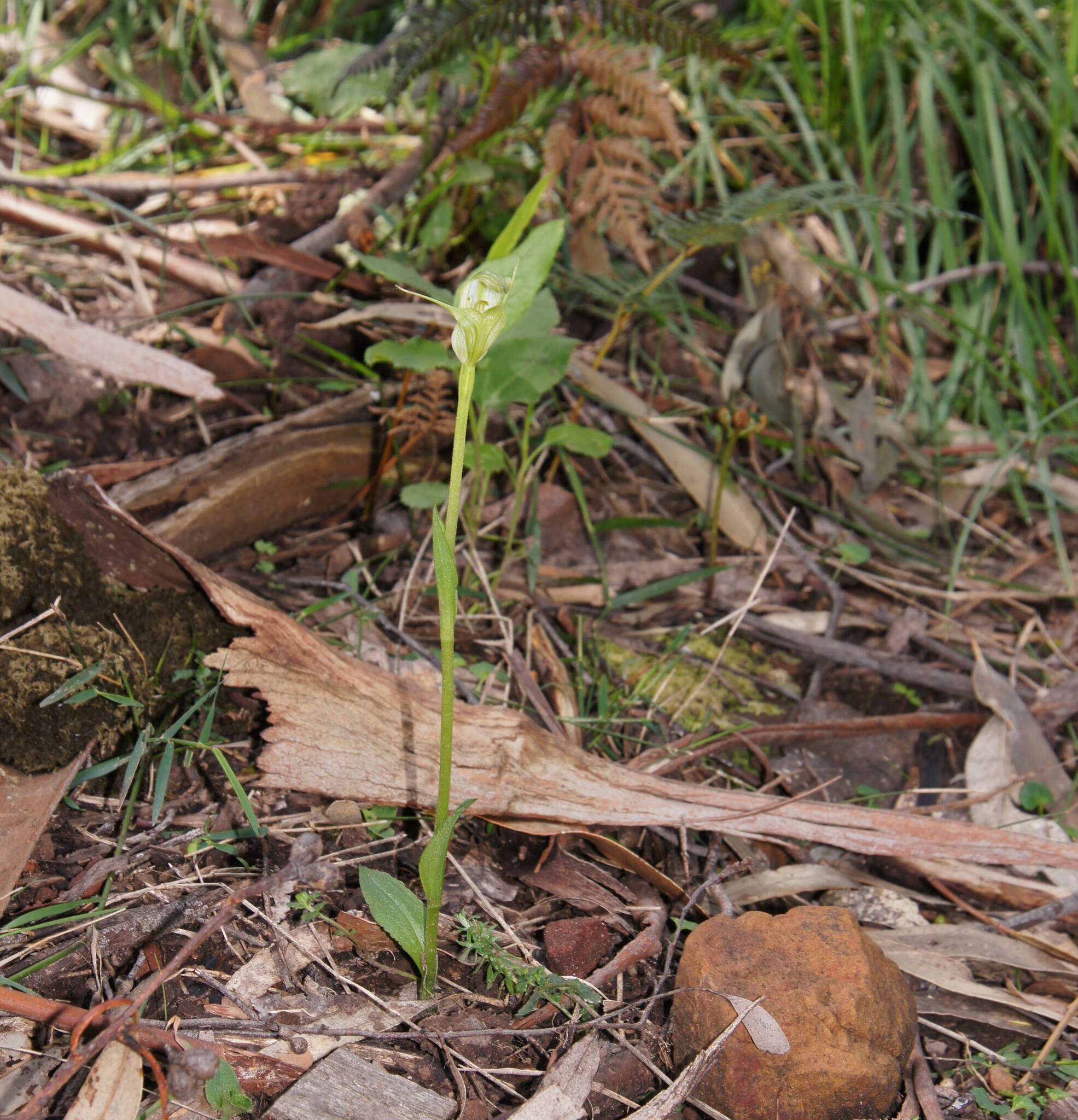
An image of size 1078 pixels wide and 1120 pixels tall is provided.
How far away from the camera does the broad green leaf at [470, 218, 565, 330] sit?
1764mm

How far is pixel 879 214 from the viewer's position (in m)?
3.21

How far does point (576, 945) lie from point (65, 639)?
1.00 meters

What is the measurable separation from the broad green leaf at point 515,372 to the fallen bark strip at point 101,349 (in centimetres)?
63

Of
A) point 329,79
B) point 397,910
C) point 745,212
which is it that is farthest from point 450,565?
point 329,79

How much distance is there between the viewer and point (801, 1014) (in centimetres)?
136

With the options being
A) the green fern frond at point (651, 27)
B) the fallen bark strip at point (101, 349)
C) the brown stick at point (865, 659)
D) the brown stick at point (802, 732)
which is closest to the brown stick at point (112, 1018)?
the brown stick at point (802, 732)

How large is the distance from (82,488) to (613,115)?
1619 mm

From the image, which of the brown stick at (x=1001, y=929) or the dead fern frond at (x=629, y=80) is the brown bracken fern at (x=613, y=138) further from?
the brown stick at (x=1001, y=929)

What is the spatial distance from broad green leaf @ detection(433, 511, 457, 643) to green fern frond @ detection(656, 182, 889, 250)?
134cm

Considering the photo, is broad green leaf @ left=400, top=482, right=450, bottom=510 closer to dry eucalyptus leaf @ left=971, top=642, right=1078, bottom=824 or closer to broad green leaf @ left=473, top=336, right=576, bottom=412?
broad green leaf @ left=473, top=336, right=576, bottom=412

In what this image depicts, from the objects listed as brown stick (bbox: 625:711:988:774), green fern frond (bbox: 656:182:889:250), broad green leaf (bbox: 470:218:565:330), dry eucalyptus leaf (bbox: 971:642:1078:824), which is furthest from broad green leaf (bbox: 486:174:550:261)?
dry eucalyptus leaf (bbox: 971:642:1078:824)

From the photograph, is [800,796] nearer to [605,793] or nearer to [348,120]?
[605,793]

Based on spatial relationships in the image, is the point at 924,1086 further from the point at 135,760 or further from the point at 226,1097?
the point at 135,760

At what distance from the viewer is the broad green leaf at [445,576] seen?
4.03ft
